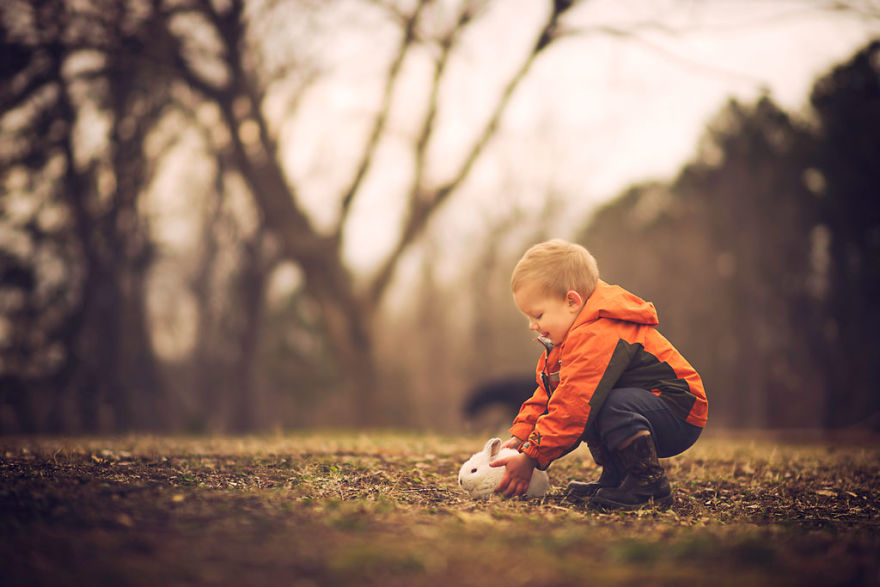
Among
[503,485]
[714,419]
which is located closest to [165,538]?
[503,485]

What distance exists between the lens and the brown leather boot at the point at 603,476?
316cm

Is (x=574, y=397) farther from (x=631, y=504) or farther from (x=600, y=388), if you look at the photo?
(x=631, y=504)

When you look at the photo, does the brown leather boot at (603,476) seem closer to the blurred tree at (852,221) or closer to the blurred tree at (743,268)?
the blurred tree at (852,221)

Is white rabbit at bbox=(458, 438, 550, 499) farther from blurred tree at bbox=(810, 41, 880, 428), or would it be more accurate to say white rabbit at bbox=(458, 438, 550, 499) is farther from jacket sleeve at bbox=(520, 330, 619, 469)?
blurred tree at bbox=(810, 41, 880, 428)

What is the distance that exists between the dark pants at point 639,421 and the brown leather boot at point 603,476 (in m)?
0.14

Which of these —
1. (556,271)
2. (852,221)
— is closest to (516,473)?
(556,271)

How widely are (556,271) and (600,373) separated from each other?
0.50 metres

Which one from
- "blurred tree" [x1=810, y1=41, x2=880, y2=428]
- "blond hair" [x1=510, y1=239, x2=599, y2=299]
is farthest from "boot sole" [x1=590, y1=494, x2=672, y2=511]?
"blurred tree" [x1=810, y1=41, x2=880, y2=428]

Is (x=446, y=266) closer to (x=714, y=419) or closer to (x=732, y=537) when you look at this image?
(x=714, y=419)

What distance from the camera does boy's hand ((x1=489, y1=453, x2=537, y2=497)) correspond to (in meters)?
3.05

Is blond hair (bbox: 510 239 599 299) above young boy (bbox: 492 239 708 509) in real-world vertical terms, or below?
above

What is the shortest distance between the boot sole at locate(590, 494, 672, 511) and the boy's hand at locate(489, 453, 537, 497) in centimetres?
31

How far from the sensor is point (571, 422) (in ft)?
9.60

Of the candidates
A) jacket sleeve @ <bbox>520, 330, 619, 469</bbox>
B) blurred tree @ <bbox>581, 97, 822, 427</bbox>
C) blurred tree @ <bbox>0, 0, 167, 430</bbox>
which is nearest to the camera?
jacket sleeve @ <bbox>520, 330, 619, 469</bbox>
